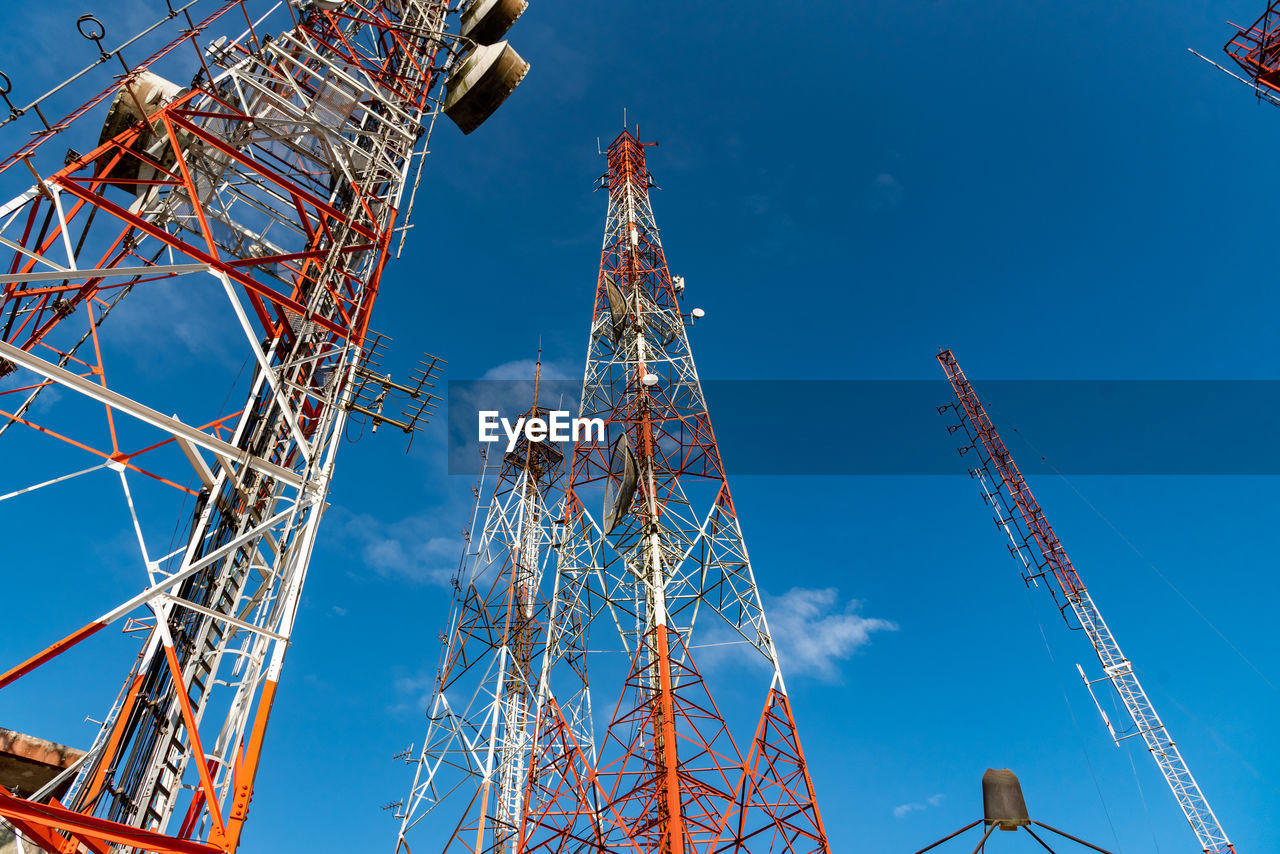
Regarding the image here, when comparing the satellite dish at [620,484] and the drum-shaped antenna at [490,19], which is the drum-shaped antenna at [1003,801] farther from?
the drum-shaped antenna at [490,19]

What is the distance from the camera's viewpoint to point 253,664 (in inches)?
398

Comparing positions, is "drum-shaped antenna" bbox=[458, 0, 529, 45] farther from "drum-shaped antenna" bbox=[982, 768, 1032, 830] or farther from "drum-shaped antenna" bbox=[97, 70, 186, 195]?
"drum-shaped antenna" bbox=[982, 768, 1032, 830]

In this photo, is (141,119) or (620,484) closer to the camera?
(141,119)

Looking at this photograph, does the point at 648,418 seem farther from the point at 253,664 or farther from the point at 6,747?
the point at 6,747

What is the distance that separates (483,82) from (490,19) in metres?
2.58

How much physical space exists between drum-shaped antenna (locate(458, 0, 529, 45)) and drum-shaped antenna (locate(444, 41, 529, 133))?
113 cm

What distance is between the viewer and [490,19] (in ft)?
66.6

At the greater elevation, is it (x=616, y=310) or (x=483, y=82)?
(x=616, y=310)

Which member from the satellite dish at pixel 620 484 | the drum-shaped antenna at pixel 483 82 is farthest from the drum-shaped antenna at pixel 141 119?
the satellite dish at pixel 620 484

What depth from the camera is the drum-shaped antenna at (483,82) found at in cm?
1909

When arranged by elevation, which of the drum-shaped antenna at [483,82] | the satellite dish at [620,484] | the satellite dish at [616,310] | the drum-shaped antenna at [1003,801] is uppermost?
the satellite dish at [616,310]

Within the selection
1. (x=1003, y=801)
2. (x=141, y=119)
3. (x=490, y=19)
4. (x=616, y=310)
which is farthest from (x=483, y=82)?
(x=1003, y=801)

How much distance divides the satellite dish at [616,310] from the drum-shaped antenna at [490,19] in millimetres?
9817

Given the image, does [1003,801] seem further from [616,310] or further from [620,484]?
[616,310]
